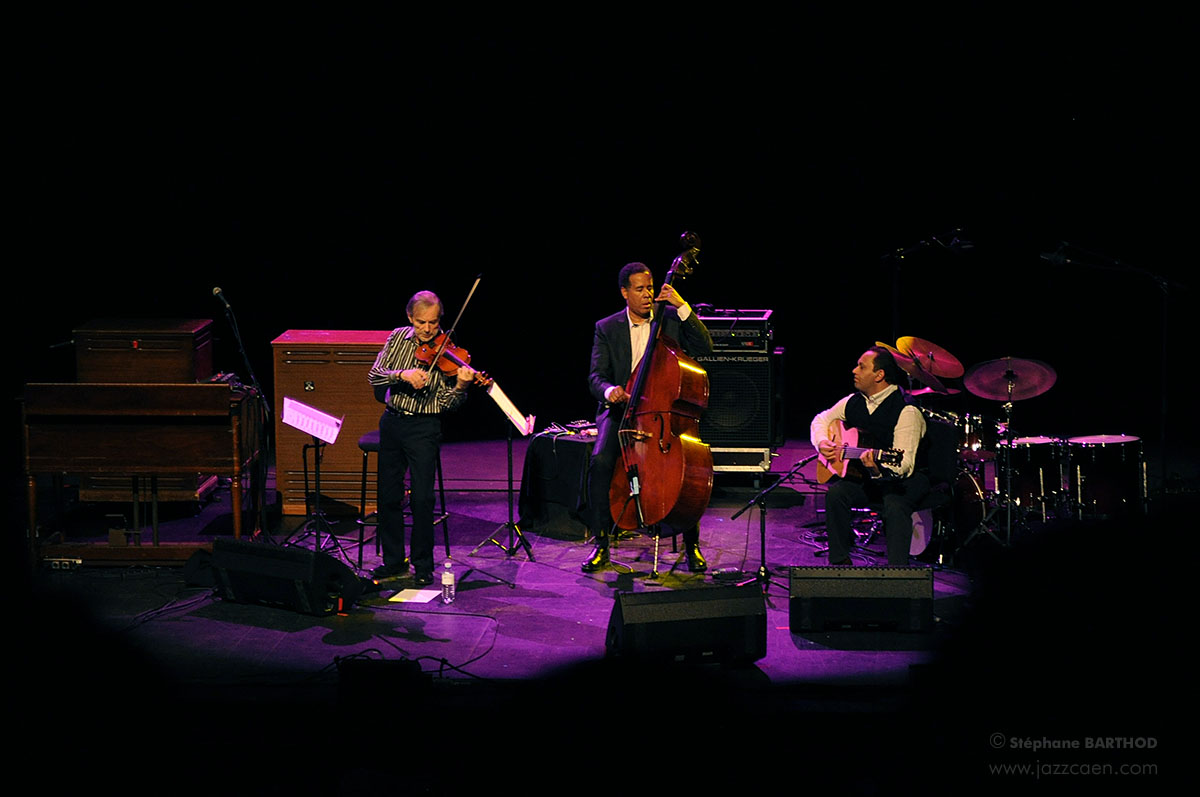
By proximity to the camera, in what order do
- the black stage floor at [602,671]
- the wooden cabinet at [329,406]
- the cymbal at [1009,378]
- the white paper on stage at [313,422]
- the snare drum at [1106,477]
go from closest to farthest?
the black stage floor at [602,671] → the white paper on stage at [313,422] → the cymbal at [1009,378] → the snare drum at [1106,477] → the wooden cabinet at [329,406]

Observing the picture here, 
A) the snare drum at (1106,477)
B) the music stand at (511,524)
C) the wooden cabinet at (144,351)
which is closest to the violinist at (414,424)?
the music stand at (511,524)

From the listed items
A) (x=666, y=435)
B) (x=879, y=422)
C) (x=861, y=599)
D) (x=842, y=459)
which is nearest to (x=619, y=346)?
(x=666, y=435)

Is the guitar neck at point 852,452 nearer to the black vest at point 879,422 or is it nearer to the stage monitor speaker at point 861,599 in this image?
the black vest at point 879,422

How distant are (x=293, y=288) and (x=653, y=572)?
4.94m

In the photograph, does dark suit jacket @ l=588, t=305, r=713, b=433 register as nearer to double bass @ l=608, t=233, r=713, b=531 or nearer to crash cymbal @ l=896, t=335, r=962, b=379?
double bass @ l=608, t=233, r=713, b=531

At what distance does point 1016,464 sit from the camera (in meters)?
7.80

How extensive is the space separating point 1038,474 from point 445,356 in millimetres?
3980

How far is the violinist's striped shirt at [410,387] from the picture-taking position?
6520mm

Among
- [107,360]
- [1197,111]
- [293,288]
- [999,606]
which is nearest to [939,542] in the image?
[999,606]

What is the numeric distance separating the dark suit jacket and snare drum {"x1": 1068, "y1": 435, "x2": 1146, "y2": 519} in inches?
111

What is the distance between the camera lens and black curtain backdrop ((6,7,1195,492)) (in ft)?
30.4

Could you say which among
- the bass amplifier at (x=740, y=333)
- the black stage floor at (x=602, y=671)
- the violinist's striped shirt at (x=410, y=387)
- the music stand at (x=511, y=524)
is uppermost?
the bass amplifier at (x=740, y=333)

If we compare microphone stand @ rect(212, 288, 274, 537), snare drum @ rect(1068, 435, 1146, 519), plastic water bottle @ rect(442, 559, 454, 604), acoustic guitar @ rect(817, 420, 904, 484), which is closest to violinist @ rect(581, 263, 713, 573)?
acoustic guitar @ rect(817, 420, 904, 484)

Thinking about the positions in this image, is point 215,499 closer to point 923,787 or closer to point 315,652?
point 315,652
